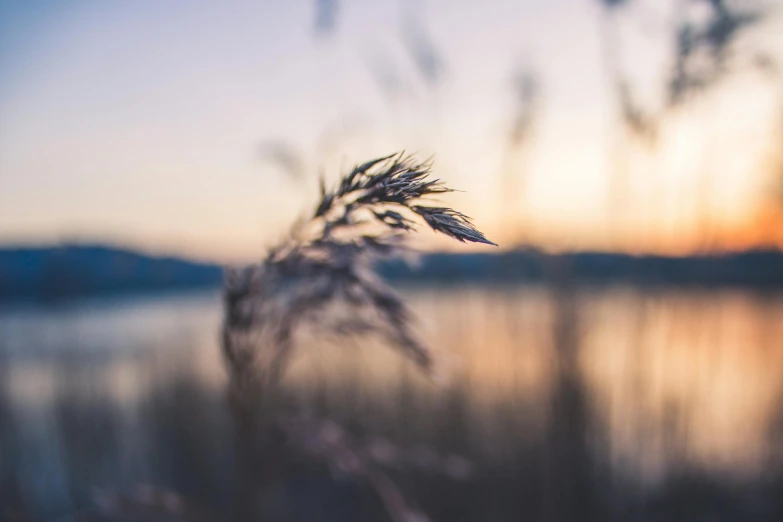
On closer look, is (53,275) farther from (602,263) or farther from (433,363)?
(602,263)

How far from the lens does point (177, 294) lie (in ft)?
65.3

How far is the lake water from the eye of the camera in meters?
2.74

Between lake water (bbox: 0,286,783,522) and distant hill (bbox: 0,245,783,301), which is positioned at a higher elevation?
distant hill (bbox: 0,245,783,301)

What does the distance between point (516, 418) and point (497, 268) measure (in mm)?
1071

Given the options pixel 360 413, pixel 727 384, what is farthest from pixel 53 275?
pixel 727 384

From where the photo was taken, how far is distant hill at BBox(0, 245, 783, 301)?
9.01ft

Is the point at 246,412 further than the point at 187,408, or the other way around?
the point at 187,408

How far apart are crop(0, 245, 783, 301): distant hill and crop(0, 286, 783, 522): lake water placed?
182mm

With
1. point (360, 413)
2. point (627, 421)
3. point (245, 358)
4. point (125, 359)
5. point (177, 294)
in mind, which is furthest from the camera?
point (177, 294)

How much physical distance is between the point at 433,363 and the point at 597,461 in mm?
2359

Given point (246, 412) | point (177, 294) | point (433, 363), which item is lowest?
point (177, 294)

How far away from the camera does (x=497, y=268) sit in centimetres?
329

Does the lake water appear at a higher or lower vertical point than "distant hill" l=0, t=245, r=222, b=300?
lower

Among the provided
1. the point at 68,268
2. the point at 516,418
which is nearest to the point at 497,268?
the point at 516,418
